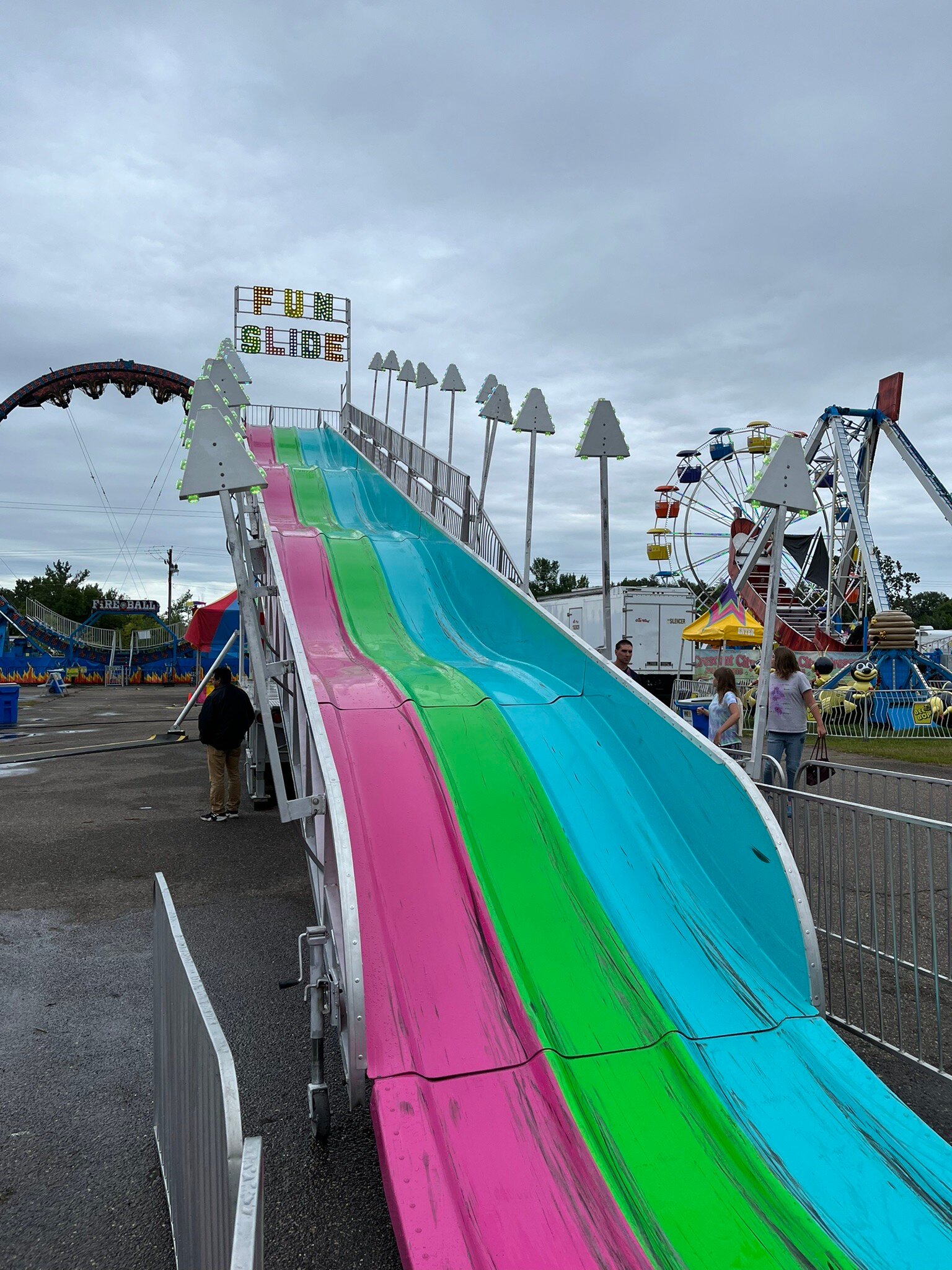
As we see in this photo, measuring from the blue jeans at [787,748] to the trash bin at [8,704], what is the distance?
19.5 meters

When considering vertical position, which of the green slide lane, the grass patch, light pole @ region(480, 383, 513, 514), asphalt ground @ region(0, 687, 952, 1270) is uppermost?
light pole @ region(480, 383, 513, 514)

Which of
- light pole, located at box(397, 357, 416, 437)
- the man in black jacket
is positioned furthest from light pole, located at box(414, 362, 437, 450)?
the man in black jacket

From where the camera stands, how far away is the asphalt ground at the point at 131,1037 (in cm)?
344

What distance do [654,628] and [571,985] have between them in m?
23.4

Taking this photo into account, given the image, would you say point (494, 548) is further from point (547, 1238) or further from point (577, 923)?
point (547, 1238)

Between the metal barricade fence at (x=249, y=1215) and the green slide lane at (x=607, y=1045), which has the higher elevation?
the metal barricade fence at (x=249, y=1215)

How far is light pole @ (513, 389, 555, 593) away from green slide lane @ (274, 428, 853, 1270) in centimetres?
431

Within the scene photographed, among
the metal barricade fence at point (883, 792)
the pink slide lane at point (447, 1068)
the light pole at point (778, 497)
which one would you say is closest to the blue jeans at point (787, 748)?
the metal barricade fence at point (883, 792)

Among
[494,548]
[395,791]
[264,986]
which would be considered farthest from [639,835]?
[494,548]

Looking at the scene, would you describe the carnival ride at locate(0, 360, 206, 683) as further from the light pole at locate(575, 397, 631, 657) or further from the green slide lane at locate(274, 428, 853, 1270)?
the green slide lane at locate(274, 428, 853, 1270)

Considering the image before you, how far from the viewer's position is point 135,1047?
16.2ft

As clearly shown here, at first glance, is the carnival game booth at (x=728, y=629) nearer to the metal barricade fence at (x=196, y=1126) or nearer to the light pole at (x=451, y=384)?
the light pole at (x=451, y=384)

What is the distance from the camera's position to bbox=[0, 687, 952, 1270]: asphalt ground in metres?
3.44

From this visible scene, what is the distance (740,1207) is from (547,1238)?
2.52 ft
